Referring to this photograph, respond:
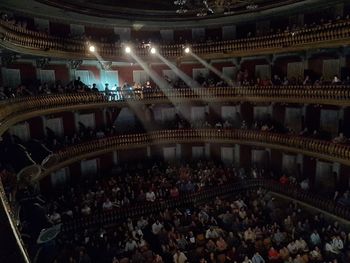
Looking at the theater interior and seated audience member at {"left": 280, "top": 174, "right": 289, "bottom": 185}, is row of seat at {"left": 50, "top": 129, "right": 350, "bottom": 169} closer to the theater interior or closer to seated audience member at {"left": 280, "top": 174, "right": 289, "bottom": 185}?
Result: the theater interior

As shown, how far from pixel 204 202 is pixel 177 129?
7498mm

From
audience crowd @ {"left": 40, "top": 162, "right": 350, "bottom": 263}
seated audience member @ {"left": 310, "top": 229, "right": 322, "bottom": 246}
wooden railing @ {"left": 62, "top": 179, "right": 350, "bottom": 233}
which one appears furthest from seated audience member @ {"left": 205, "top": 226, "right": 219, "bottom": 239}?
seated audience member @ {"left": 310, "top": 229, "right": 322, "bottom": 246}

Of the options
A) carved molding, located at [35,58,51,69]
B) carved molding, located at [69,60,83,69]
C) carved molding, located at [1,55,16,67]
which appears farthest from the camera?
carved molding, located at [69,60,83,69]

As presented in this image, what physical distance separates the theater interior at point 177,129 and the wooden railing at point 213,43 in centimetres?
10

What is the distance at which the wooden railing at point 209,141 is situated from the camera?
20781mm

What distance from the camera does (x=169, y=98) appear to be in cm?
2912

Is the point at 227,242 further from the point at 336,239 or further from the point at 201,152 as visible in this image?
the point at 201,152

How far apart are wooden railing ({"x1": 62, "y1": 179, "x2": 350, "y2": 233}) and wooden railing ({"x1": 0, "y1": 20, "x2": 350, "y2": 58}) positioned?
31.8ft

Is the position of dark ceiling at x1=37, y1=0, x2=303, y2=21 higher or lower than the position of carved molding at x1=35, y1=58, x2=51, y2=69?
higher

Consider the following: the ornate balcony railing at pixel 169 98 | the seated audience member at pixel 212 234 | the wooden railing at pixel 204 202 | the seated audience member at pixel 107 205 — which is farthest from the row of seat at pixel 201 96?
the seated audience member at pixel 212 234

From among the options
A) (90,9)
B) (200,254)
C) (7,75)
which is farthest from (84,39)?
(200,254)

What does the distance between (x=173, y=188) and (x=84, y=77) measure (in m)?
11.5

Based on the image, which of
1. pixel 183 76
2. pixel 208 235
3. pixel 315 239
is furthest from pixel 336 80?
pixel 183 76

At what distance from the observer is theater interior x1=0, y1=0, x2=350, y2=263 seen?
705 inches
